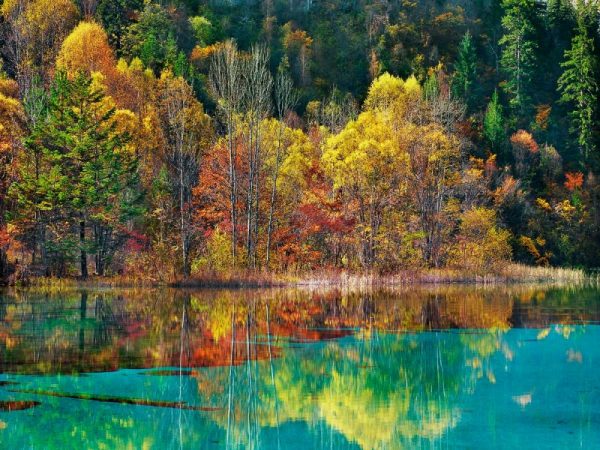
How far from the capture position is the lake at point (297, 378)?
39.3ft

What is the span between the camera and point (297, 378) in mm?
16141

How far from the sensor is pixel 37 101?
5316 cm

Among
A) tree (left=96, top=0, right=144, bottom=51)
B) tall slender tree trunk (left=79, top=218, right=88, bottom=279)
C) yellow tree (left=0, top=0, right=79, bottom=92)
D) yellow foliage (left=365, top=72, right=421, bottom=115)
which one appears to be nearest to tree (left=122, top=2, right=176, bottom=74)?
tree (left=96, top=0, right=144, bottom=51)

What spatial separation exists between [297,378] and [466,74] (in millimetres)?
90077

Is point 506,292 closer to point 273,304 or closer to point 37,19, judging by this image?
point 273,304

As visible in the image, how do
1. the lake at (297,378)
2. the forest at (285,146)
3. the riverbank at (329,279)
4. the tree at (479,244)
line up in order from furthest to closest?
the tree at (479,244), the forest at (285,146), the riverbank at (329,279), the lake at (297,378)

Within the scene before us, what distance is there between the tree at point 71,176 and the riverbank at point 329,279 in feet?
8.39

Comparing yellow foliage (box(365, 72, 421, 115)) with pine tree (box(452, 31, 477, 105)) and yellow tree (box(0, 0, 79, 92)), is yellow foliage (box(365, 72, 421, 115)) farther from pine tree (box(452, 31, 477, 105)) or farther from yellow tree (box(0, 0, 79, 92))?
yellow tree (box(0, 0, 79, 92))

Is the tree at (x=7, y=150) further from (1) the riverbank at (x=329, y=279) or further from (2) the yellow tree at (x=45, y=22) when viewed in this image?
(2) the yellow tree at (x=45, y=22)

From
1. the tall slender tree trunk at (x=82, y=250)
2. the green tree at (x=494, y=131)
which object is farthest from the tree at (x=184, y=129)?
the green tree at (x=494, y=131)

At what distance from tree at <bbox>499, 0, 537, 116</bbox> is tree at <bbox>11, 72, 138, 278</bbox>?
213 feet

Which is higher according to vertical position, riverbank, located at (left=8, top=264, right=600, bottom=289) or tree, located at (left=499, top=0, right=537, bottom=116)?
tree, located at (left=499, top=0, right=537, bottom=116)

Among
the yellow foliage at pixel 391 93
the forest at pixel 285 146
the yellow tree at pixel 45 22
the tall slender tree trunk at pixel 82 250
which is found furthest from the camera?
the yellow tree at pixel 45 22

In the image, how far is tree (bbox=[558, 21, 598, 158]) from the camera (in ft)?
313
